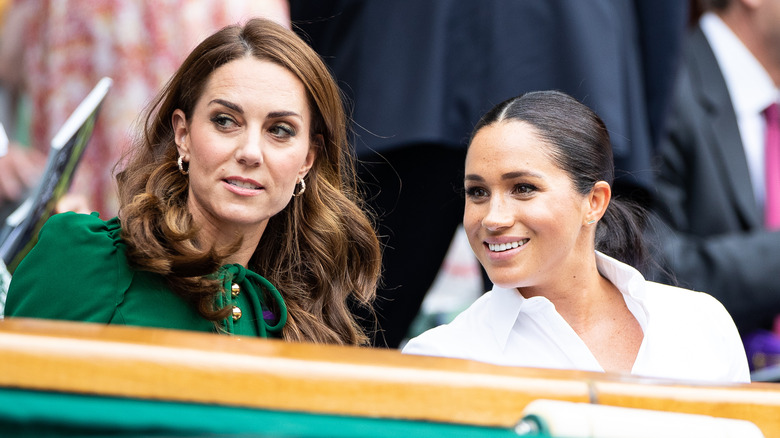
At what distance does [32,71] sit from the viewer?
329 cm

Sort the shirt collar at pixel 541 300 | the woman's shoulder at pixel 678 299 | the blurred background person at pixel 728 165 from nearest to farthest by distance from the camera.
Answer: the shirt collar at pixel 541 300 → the woman's shoulder at pixel 678 299 → the blurred background person at pixel 728 165

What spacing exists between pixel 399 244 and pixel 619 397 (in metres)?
1.58

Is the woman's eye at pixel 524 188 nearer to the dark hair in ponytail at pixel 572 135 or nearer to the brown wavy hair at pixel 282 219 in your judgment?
the dark hair in ponytail at pixel 572 135

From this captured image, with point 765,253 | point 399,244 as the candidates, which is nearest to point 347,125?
point 399,244

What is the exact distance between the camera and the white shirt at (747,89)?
398 centimetres

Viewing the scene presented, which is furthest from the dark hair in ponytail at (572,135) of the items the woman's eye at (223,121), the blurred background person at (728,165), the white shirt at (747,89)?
the white shirt at (747,89)

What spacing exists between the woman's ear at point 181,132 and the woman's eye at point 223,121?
0.11m

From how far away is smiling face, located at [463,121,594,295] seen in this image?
2.13 meters

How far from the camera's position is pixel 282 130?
2.22 m

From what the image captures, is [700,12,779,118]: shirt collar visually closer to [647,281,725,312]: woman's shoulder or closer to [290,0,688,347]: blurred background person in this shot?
[290,0,688,347]: blurred background person

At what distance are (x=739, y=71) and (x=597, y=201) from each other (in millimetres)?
2129

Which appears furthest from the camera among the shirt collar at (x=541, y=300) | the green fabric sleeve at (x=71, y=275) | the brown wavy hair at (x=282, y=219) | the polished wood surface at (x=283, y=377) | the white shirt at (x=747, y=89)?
the white shirt at (x=747, y=89)

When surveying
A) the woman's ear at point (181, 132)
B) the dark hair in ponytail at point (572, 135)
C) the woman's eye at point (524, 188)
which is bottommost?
the woman's ear at point (181, 132)

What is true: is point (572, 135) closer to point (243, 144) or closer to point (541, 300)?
point (541, 300)
